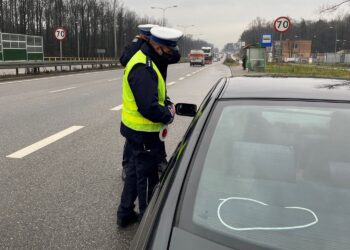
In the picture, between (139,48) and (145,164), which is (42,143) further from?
(145,164)

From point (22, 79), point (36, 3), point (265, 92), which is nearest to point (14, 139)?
point (265, 92)

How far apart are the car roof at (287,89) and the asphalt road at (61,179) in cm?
166

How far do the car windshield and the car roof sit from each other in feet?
0.36

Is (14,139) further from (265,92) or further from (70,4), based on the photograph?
(70,4)

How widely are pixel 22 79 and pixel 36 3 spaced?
224 ft

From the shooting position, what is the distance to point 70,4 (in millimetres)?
97125

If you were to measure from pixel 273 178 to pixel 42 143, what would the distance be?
19.5ft

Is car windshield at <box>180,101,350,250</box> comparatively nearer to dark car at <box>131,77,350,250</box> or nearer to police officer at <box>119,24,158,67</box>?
dark car at <box>131,77,350,250</box>

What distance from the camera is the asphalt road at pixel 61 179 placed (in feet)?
12.6

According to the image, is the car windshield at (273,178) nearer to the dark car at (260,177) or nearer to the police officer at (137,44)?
the dark car at (260,177)

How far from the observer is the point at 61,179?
5.41 m

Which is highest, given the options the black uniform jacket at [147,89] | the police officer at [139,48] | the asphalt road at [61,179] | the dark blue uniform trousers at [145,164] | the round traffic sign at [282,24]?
the round traffic sign at [282,24]

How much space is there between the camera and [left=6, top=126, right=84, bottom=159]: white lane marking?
21.8 ft

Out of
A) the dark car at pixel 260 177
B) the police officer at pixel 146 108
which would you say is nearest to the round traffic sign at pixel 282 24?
the police officer at pixel 146 108
